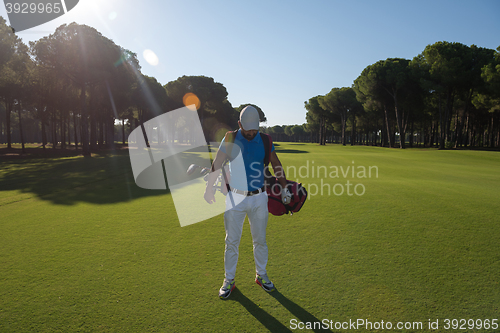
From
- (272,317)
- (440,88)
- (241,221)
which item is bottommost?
(272,317)

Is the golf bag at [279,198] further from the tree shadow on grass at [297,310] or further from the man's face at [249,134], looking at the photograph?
the tree shadow on grass at [297,310]

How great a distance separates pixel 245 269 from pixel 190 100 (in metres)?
64.8

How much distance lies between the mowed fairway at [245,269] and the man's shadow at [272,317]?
15 millimetres

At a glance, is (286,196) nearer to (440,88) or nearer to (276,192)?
(276,192)

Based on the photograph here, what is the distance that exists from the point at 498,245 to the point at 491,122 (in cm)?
6769

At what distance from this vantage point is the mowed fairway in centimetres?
330

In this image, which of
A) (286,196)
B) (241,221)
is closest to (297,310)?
(241,221)

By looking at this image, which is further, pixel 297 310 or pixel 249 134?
pixel 249 134

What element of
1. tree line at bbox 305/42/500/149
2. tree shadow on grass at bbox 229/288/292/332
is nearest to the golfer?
tree shadow on grass at bbox 229/288/292/332

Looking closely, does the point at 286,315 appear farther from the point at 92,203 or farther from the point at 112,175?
the point at 112,175

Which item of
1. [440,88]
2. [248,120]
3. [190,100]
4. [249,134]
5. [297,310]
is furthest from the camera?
[190,100]

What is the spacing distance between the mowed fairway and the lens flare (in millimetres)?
59445

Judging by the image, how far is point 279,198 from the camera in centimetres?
411

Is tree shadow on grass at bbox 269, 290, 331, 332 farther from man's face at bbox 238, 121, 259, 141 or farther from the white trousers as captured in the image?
man's face at bbox 238, 121, 259, 141
